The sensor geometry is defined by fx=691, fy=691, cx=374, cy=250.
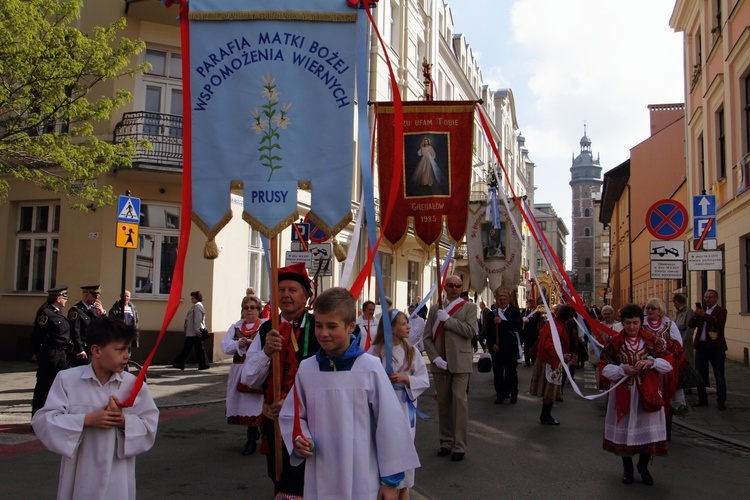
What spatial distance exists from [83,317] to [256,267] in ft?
→ 29.5

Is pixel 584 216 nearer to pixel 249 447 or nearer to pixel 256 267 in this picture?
pixel 256 267

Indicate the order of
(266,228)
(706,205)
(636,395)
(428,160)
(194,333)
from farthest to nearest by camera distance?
(194,333), (706,205), (428,160), (636,395), (266,228)

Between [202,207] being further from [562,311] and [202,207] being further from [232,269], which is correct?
[232,269]

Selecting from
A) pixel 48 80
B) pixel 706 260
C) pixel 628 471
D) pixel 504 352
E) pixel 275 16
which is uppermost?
pixel 48 80

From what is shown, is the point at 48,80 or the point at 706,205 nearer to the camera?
the point at 48,80

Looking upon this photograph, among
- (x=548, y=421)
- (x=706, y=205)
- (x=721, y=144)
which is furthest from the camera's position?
(x=721, y=144)

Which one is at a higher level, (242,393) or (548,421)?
(242,393)

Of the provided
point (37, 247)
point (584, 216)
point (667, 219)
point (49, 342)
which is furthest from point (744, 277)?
point (584, 216)

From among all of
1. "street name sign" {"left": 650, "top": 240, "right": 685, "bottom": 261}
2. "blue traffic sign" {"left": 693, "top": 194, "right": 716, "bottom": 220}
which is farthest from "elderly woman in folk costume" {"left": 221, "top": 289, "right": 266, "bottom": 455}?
"blue traffic sign" {"left": 693, "top": 194, "right": 716, "bottom": 220}

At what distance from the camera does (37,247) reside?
17.3 meters

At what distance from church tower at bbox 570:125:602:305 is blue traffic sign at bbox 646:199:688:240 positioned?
375 ft

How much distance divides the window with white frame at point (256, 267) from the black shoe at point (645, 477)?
13.6 meters

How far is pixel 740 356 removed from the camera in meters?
17.4

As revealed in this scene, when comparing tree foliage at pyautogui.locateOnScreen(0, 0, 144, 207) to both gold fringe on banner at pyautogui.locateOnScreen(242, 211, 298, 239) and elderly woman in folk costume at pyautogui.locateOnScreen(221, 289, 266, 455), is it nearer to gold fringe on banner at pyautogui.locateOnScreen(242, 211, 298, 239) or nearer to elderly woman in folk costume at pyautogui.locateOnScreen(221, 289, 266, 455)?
elderly woman in folk costume at pyautogui.locateOnScreen(221, 289, 266, 455)
